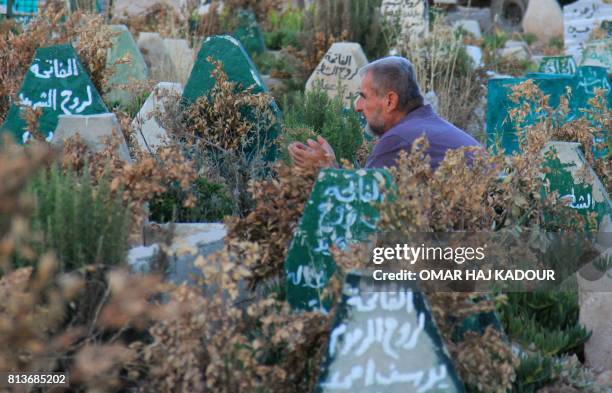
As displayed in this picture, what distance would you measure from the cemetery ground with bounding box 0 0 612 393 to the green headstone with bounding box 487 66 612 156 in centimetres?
13

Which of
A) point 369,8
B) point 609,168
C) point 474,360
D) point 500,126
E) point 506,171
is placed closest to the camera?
point 474,360

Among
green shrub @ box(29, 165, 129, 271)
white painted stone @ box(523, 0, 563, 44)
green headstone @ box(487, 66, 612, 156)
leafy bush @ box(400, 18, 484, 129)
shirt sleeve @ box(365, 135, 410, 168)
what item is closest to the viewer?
green shrub @ box(29, 165, 129, 271)

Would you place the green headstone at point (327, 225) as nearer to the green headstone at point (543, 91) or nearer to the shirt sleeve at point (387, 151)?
the shirt sleeve at point (387, 151)

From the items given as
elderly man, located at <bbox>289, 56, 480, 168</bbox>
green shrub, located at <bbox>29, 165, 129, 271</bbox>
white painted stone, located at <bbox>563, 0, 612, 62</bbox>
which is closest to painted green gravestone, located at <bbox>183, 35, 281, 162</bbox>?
elderly man, located at <bbox>289, 56, 480, 168</bbox>

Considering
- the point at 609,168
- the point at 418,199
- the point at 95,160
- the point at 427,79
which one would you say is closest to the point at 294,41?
the point at 427,79

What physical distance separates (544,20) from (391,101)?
45.3 feet

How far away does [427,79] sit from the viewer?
7.84 m

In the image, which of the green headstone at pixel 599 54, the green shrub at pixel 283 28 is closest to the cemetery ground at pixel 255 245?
the green headstone at pixel 599 54

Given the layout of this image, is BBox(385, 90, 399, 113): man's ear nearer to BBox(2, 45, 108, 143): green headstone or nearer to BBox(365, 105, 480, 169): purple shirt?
BBox(365, 105, 480, 169): purple shirt

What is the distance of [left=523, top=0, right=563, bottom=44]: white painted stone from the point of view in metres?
17.3

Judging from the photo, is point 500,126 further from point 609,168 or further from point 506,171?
point 506,171

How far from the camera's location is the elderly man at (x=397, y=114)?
167 inches

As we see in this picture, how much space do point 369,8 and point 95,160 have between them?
5.86 meters

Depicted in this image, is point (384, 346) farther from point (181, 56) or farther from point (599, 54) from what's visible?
point (599, 54)
